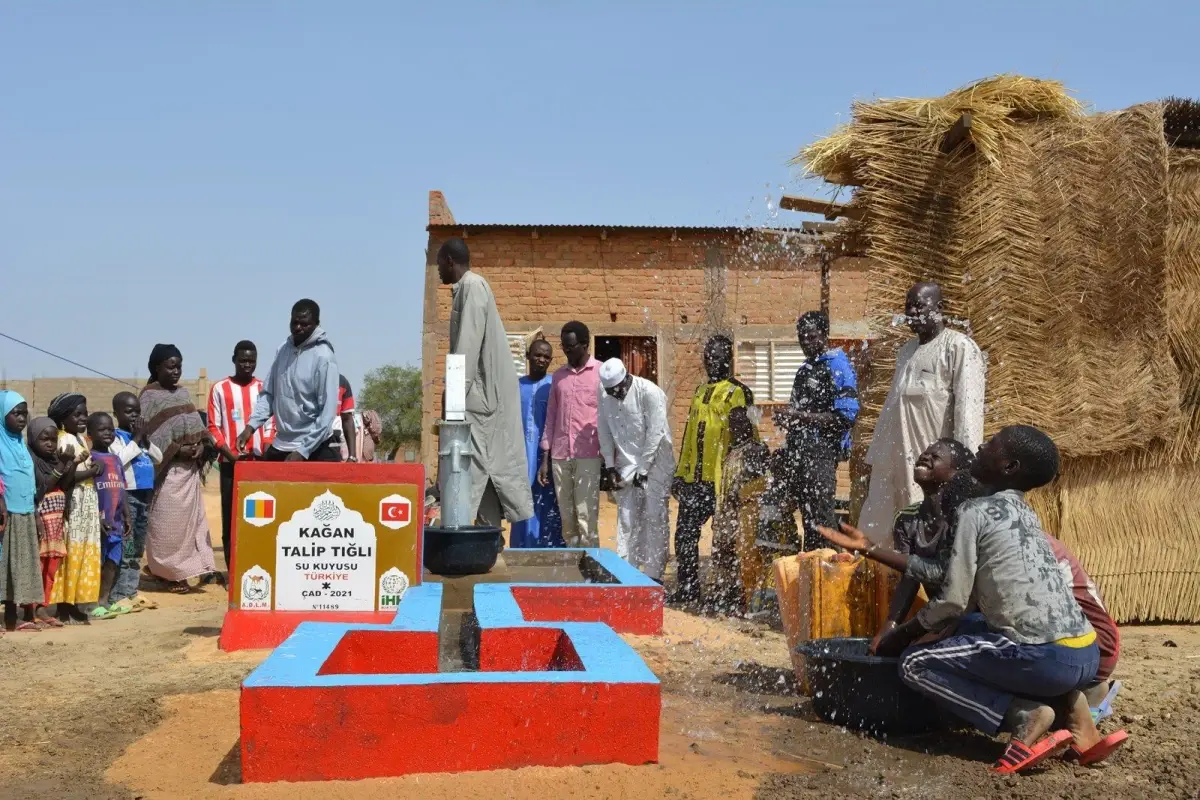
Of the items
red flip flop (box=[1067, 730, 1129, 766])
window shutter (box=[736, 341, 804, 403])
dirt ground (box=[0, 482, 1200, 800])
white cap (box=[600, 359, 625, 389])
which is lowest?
dirt ground (box=[0, 482, 1200, 800])

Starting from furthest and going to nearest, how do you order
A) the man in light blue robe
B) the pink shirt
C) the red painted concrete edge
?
1. the man in light blue robe
2. the pink shirt
3. the red painted concrete edge

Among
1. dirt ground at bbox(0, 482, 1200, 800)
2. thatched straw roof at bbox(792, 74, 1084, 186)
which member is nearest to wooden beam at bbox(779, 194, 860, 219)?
thatched straw roof at bbox(792, 74, 1084, 186)

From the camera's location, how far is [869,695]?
462 cm

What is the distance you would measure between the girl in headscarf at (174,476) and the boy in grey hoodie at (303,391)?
8.26ft

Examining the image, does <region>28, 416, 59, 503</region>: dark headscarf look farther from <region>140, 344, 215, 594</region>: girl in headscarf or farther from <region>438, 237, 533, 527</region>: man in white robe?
<region>438, 237, 533, 527</region>: man in white robe

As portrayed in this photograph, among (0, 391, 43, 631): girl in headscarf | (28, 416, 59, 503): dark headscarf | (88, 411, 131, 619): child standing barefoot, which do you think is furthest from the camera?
(88, 411, 131, 619): child standing barefoot

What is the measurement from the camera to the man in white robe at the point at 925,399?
5.84 metres

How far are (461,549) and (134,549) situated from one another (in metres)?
3.77

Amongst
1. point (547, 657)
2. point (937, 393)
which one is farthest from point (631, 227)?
point (547, 657)

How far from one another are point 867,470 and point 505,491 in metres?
2.54

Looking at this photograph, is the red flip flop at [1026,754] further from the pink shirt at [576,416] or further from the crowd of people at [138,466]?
the pink shirt at [576,416]

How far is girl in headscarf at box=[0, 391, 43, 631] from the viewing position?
24.5 feet

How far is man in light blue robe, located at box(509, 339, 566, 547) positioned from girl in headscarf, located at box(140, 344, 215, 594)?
8.86 feet

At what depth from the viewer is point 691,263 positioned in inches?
709
